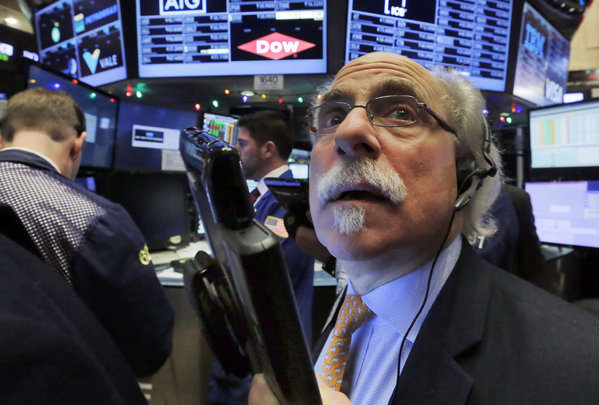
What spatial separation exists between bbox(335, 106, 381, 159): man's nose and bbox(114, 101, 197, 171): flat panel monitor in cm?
210

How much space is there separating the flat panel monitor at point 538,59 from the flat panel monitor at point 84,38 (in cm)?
253

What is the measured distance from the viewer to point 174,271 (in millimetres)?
2127

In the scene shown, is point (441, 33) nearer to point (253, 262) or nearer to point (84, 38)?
point (84, 38)

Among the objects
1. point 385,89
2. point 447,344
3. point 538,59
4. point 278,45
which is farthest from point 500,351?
point 538,59

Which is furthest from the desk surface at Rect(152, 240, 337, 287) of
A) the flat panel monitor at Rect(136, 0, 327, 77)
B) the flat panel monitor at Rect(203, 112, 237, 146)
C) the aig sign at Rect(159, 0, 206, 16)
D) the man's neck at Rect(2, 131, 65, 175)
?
the aig sign at Rect(159, 0, 206, 16)

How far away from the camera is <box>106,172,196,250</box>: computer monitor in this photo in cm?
241

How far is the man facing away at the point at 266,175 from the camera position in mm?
1876

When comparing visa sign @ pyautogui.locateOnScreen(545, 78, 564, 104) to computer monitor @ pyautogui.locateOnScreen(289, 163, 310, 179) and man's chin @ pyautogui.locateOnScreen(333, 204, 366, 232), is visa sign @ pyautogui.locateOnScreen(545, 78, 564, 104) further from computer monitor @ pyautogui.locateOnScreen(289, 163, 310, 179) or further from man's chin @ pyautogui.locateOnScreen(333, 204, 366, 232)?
man's chin @ pyautogui.locateOnScreen(333, 204, 366, 232)

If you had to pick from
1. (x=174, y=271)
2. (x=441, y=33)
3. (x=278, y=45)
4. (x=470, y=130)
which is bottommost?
(x=174, y=271)

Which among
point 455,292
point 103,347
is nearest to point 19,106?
point 103,347

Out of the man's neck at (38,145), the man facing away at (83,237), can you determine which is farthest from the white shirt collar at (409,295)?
the man's neck at (38,145)

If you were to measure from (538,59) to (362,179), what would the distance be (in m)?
2.61

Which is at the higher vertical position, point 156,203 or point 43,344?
point 43,344

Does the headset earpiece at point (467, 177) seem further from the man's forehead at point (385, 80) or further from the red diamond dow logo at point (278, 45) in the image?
the red diamond dow logo at point (278, 45)
